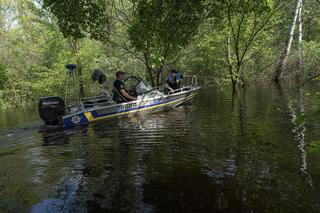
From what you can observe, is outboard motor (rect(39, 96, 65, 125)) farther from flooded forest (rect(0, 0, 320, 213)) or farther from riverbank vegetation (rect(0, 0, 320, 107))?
riverbank vegetation (rect(0, 0, 320, 107))

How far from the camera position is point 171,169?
214 inches

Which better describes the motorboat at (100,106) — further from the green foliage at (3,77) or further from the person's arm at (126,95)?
the green foliage at (3,77)

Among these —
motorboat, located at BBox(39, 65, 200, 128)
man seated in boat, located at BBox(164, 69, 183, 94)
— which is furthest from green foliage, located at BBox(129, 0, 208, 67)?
motorboat, located at BBox(39, 65, 200, 128)

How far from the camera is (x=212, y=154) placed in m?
6.11

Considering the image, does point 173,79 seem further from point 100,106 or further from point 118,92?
point 100,106

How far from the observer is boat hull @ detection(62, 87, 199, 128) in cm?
1056

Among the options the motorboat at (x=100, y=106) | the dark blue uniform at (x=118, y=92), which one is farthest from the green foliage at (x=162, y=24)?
the dark blue uniform at (x=118, y=92)

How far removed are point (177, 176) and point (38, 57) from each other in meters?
28.6

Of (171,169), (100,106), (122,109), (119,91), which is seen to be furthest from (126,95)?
(171,169)

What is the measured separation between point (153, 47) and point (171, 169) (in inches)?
443

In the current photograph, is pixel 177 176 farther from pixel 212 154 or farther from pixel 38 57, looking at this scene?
pixel 38 57

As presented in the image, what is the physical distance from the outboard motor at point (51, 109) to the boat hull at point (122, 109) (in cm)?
45

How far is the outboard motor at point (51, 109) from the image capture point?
10.3 metres

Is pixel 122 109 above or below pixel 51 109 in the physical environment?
below
